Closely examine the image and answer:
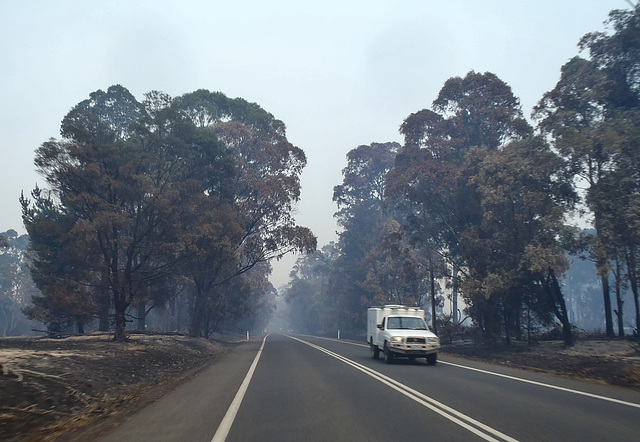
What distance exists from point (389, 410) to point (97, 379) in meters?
8.39

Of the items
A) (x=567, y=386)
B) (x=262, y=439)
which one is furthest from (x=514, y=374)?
(x=262, y=439)

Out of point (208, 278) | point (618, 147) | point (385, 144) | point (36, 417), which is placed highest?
point (385, 144)

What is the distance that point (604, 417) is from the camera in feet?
26.3

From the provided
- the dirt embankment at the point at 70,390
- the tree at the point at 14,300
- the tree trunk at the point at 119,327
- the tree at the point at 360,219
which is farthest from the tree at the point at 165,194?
the tree at the point at 14,300

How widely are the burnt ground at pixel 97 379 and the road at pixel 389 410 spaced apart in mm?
925

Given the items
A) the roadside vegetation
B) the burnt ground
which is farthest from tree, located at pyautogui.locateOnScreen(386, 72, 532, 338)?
the burnt ground

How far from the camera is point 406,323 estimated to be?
62.0 ft

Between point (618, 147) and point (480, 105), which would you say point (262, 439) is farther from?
point (480, 105)

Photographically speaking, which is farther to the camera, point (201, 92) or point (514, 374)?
point (201, 92)

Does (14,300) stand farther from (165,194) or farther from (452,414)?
(452,414)

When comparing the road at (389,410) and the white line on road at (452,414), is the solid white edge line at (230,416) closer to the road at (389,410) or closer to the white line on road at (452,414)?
the road at (389,410)

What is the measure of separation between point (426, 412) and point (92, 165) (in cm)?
2007

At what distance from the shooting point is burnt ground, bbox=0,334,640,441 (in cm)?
796

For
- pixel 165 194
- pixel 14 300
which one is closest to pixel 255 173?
pixel 165 194
